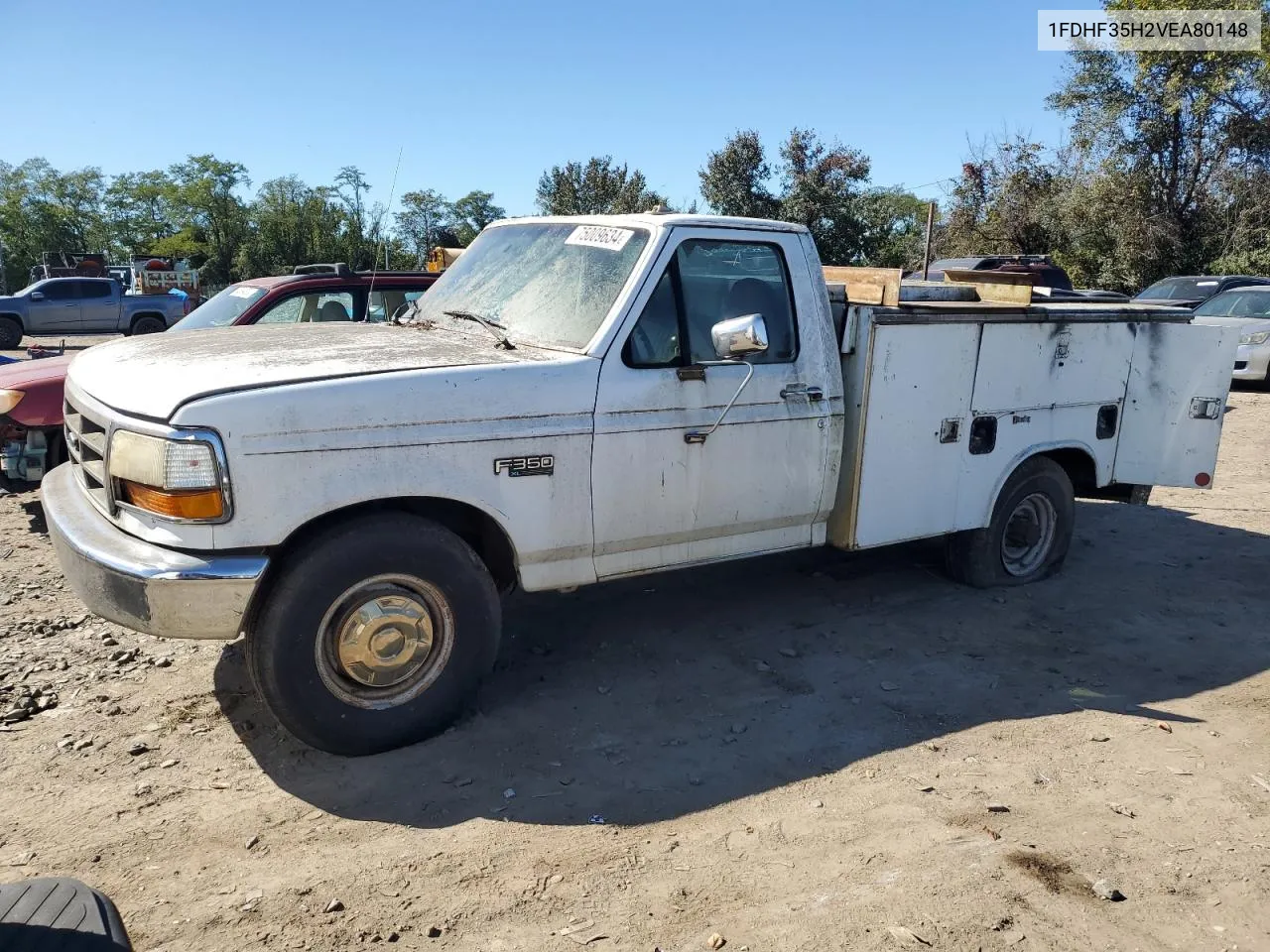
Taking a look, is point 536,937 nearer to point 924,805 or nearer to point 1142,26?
point 924,805

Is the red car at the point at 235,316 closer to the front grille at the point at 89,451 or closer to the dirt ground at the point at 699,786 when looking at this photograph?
the dirt ground at the point at 699,786

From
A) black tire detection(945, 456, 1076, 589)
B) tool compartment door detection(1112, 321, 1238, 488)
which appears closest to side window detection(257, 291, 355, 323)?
black tire detection(945, 456, 1076, 589)

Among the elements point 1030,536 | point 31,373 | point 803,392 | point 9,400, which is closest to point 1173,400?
point 1030,536

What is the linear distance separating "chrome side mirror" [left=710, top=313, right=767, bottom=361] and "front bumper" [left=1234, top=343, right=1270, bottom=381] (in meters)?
12.8

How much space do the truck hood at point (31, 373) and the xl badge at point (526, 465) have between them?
4.10m

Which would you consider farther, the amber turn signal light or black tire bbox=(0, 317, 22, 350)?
black tire bbox=(0, 317, 22, 350)

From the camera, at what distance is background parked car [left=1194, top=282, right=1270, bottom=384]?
13883 mm

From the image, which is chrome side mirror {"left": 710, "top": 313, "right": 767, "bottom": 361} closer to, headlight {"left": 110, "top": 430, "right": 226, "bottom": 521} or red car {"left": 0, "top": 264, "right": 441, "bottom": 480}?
headlight {"left": 110, "top": 430, "right": 226, "bottom": 521}

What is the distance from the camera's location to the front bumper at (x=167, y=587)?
326 cm

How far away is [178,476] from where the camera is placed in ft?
10.6

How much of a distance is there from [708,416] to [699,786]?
5.07 ft

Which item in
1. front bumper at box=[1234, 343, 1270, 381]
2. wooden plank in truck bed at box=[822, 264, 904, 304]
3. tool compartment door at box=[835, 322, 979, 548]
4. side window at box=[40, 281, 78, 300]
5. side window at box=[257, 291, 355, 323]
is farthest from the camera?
side window at box=[40, 281, 78, 300]

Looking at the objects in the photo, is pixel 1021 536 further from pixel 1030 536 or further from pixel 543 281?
pixel 543 281

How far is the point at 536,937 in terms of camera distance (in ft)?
9.06
